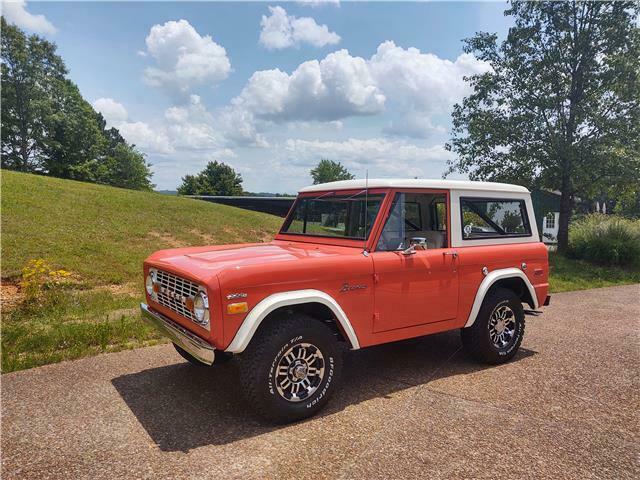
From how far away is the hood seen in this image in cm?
345

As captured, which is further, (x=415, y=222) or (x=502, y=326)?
A: (x=502, y=326)

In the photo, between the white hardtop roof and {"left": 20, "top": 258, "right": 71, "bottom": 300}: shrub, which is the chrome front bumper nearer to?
the white hardtop roof

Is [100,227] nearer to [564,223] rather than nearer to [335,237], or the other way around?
[335,237]

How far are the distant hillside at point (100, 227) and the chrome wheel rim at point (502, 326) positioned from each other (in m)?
6.62

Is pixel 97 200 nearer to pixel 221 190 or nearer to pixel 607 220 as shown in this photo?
pixel 607 220

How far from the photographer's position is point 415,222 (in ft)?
15.1

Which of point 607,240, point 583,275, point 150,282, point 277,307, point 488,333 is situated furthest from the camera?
point 607,240

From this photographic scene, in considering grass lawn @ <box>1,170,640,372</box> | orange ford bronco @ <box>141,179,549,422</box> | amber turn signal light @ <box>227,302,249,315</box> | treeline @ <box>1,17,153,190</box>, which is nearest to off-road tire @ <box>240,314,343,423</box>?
orange ford bronco @ <box>141,179,549,422</box>

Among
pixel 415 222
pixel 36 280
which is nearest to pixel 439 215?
pixel 415 222

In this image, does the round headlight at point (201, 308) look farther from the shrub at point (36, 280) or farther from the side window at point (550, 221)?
the side window at point (550, 221)

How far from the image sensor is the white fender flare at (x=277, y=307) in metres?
3.23

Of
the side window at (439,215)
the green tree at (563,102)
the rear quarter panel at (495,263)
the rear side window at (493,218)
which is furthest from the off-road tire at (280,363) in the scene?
the green tree at (563,102)

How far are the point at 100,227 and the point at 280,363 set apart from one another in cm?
1017

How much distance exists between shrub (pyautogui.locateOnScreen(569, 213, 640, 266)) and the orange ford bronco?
1055 cm
